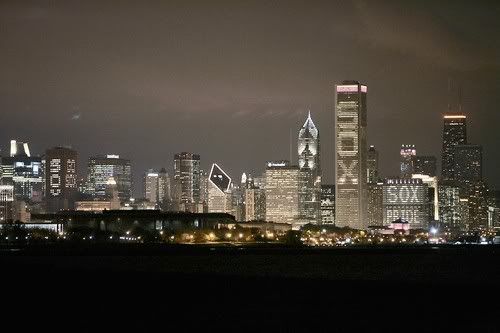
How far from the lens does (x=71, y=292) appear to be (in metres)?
70.1

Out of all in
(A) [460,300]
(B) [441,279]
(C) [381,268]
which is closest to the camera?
(A) [460,300]

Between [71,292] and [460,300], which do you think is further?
[71,292]

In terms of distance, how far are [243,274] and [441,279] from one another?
60.6 ft

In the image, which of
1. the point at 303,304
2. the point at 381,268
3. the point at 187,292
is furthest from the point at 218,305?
the point at 381,268

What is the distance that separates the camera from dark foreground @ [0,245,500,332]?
5075cm

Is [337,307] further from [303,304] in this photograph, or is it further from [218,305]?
[218,305]

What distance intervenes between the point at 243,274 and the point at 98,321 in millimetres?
45215

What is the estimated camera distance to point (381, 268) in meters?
117

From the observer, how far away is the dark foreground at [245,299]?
167ft

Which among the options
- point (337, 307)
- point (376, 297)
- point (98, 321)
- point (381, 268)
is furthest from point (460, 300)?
point (381, 268)

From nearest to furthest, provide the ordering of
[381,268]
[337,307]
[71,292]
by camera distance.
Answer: [337,307]
[71,292]
[381,268]

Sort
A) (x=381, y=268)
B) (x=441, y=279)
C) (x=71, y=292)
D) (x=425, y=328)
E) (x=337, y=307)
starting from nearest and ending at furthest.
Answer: (x=425, y=328), (x=337, y=307), (x=71, y=292), (x=441, y=279), (x=381, y=268)

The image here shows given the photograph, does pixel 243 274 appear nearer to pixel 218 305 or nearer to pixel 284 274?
pixel 284 274

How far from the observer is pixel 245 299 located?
6512 centimetres
